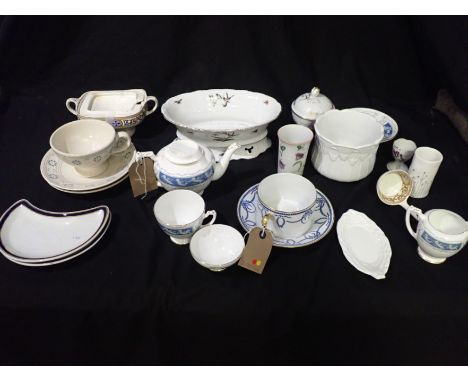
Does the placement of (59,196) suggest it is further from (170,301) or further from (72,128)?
(170,301)

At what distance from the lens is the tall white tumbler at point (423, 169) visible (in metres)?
1.04

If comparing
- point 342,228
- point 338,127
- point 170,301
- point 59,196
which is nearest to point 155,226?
point 170,301

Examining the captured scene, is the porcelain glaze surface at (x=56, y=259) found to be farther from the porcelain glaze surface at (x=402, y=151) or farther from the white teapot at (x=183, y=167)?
the porcelain glaze surface at (x=402, y=151)

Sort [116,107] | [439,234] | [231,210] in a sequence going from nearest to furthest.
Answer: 1. [439,234]
2. [231,210]
3. [116,107]

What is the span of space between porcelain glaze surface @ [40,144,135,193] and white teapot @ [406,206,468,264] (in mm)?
821

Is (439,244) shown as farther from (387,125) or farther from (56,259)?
(56,259)

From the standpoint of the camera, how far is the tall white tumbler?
1041 millimetres

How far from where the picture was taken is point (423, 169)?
1.05 metres

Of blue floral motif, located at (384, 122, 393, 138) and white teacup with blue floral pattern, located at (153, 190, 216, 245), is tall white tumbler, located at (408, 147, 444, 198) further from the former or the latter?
white teacup with blue floral pattern, located at (153, 190, 216, 245)

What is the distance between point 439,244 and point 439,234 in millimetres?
27

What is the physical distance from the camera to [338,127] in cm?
122

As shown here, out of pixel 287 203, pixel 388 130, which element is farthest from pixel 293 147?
pixel 388 130

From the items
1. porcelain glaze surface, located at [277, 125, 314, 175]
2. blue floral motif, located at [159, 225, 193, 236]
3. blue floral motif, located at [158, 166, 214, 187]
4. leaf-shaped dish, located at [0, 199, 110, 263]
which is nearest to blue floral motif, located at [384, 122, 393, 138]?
porcelain glaze surface, located at [277, 125, 314, 175]
